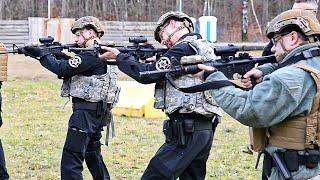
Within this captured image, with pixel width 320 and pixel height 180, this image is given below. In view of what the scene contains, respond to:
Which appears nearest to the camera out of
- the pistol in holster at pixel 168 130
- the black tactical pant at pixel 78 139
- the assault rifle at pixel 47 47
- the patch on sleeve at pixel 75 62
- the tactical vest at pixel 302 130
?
the tactical vest at pixel 302 130

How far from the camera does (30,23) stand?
2727 cm

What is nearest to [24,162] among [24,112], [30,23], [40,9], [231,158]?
[231,158]

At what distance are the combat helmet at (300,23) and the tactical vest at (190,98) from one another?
52.1 inches

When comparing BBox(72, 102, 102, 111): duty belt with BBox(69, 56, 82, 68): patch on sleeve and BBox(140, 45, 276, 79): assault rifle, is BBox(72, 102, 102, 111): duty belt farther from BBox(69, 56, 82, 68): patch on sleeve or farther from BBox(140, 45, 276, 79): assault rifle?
BBox(140, 45, 276, 79): assault rifle

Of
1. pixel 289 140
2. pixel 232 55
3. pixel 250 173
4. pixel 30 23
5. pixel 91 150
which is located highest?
pixel 30 23

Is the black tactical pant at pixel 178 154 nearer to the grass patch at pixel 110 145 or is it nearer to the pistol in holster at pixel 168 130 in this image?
the pistol in holster at pixel 168 130

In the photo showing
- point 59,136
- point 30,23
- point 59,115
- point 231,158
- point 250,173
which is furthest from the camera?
point 30,23

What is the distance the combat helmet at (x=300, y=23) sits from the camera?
3609mm

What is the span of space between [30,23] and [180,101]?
2329cm

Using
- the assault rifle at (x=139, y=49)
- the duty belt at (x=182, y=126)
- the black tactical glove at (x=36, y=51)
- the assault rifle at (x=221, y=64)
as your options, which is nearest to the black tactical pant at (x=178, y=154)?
the duty belt at (x=182, y=126)

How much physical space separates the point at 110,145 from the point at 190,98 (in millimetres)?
4528

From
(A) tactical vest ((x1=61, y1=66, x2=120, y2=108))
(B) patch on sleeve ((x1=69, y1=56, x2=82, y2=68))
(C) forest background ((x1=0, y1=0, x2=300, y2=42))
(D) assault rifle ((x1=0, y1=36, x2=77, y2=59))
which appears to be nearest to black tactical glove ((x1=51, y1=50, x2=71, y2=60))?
(D) assault rifle ((x1=0, y1=36, x2=77, y2=59))

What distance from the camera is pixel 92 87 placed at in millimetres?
6230

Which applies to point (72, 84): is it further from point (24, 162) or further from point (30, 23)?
point (30, 23)
